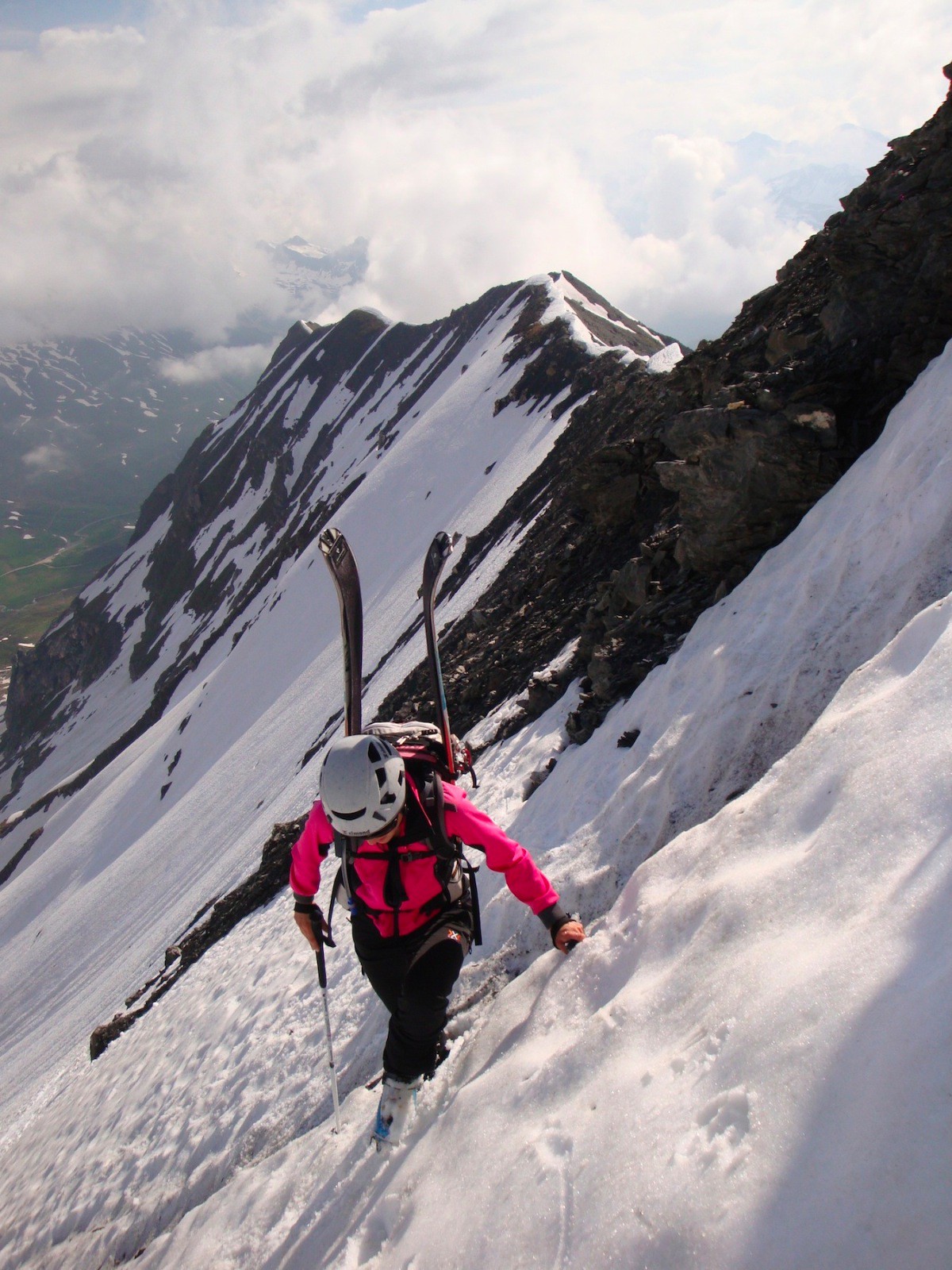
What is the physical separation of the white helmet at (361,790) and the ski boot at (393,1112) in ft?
6.09

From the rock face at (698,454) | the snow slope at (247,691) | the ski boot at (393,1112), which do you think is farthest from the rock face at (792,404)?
the snow slope at (247,691)

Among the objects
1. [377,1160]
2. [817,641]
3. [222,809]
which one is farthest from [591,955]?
[222,809]

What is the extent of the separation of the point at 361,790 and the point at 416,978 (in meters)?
1.41

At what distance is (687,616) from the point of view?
8797 millimetres

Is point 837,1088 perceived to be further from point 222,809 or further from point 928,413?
point 222,809

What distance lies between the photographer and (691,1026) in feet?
11.4

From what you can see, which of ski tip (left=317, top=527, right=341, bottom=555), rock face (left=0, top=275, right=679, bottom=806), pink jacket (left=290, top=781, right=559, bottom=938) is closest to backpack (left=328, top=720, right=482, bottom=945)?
pink jacket (left=290, top=781, right=559, bottom=938)

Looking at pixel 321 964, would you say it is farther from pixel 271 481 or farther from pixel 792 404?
pixel 271 481

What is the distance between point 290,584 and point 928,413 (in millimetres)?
47870

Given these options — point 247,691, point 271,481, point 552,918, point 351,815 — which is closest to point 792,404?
point 552,918

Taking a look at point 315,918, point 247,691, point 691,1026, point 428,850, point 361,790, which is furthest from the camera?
point 247,691

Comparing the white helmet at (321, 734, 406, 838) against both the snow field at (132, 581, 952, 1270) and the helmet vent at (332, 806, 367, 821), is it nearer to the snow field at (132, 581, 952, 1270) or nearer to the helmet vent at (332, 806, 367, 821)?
the helmet vent at (332, 806, 367, 821)

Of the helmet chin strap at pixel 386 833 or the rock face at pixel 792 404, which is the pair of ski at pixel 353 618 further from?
the rock face at pixel 792 404

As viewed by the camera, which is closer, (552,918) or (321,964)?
(552,918)
